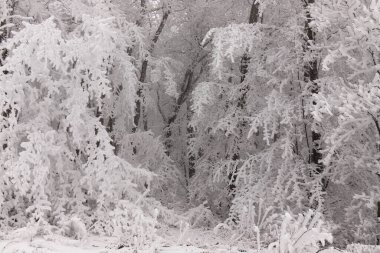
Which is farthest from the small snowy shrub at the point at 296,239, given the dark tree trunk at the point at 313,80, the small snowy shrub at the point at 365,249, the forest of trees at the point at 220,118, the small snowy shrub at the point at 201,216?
the small snowy shrub at the point at 201,216

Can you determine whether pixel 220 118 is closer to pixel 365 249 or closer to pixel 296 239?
pixel 365 249

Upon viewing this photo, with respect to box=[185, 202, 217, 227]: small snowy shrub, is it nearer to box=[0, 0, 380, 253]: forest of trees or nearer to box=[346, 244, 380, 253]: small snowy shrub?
box=[0, 0, 380, 253]: forest of trees

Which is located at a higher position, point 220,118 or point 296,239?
point 220,118

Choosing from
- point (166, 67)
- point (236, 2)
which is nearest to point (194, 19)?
point (236, 2)

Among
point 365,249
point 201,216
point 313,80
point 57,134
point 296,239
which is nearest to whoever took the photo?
point 296,239

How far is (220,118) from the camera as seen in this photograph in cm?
1472

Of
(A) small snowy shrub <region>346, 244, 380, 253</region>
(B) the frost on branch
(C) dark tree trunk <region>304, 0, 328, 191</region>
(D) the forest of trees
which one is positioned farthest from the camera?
(C) dark tree trunk <region>304, 0, 328, 191</region>

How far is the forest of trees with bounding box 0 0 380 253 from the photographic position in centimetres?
964

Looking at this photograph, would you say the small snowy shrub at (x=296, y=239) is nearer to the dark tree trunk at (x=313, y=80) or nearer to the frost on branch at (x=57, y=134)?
the frost on branch at (x=57, y=134)

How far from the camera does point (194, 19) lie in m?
17.6

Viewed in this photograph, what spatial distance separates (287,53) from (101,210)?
588 cm

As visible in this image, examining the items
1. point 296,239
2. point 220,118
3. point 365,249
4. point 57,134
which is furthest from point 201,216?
point 296,239

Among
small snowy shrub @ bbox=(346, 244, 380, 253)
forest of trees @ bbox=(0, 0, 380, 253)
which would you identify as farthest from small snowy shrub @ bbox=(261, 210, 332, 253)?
forest of trees @ bbox=(0, 0, 380, 253)

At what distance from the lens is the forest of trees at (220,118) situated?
964cm
